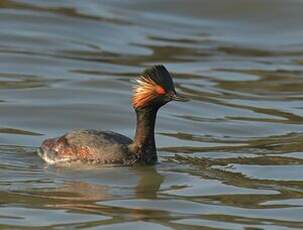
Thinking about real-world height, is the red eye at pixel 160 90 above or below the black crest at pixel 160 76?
below

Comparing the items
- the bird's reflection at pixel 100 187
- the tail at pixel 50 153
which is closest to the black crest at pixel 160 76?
the bird's reflection at pixel 100 187

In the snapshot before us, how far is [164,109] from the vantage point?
60.0ft

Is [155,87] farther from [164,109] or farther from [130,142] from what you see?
[164,109]

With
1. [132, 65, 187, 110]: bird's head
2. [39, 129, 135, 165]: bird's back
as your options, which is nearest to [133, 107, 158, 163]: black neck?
[39, 129, 135, 165]: bird's back

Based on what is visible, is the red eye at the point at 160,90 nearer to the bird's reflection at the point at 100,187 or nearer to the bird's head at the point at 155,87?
the bird's head at the point at 155,87

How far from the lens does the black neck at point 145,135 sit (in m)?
14.2

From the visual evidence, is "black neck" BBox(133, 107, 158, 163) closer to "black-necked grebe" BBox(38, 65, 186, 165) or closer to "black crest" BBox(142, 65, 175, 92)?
"black-necked grebe" BBox(38, 65, 186, 165)

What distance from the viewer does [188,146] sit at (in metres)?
15.7

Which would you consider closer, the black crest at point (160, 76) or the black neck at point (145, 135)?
the black crest at point (160, 76)

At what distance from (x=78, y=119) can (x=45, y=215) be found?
18.3 ft

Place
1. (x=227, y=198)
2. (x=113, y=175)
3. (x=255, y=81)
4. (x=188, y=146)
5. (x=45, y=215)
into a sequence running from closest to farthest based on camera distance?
(x=45, y=215)
(x=227, y=198)
(x=113, y=175)
(x=188, y=146)
(x=255, y=81)

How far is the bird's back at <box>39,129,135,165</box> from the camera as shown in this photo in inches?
553

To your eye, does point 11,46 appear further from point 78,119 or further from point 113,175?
point 113,175

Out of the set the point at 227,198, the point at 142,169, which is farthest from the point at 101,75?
the point at 227,198
